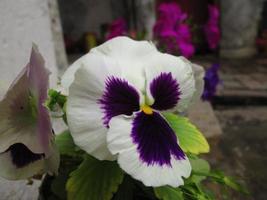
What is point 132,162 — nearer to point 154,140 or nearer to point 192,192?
point 154,140

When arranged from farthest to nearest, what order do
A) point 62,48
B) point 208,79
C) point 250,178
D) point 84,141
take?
point 208,79 → point 250,178 → point 62,48 → point 84,141

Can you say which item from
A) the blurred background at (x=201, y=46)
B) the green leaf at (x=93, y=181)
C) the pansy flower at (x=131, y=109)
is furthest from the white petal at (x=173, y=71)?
the blurred background at (x=201, y=46)

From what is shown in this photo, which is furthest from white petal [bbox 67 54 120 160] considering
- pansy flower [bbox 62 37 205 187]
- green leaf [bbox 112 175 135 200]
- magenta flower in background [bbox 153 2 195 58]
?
magenta flower in background [bbox 153 2 195 58]

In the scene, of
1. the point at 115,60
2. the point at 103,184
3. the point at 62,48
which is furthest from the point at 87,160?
the point at 62,48

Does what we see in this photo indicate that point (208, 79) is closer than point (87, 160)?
No

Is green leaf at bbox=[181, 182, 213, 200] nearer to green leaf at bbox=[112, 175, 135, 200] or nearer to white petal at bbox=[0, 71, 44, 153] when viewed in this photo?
green leaf at bbox=[112, 175, 135, 200]

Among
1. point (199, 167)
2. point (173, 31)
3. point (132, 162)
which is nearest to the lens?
point (132, 162)

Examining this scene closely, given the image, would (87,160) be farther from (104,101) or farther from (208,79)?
(208,79)

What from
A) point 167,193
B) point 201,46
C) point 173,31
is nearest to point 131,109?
point 167,193
